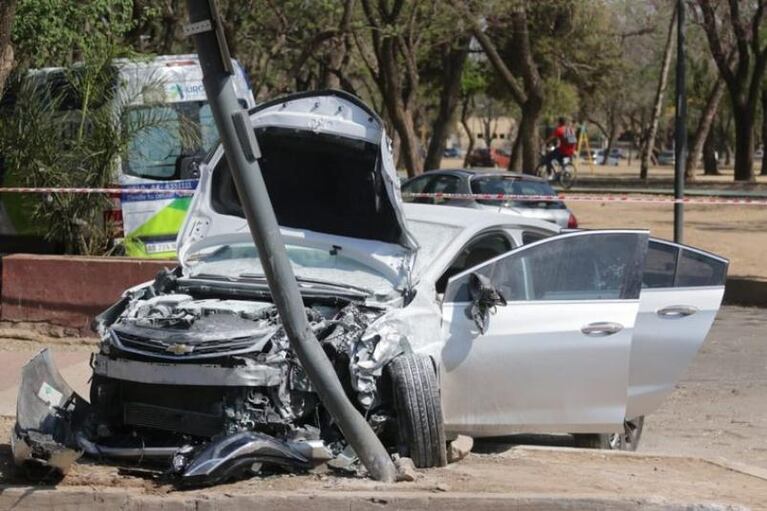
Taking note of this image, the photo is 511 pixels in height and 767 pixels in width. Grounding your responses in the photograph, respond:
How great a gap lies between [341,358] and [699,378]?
5.21 meters

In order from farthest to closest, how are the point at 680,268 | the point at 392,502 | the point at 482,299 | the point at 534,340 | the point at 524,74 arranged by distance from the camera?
the point at 524,74
the point at 680,268
the point at 534,340
the point at 482,299
the point at 392,502

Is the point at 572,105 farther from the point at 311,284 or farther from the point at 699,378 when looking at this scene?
the point at 311,284

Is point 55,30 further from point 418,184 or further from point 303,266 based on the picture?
point 303,266

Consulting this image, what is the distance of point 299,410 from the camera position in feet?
21.1

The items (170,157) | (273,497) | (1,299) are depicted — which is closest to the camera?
(273,497)

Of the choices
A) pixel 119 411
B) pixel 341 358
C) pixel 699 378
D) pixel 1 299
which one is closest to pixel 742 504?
pixel 341 358

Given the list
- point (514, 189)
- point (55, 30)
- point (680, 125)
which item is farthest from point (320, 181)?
point (514, 189)

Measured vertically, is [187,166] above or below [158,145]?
below

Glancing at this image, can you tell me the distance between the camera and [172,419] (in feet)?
21.1

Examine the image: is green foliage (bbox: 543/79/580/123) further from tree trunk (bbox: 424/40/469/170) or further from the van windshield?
the van windshield

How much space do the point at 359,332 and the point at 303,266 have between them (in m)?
0.92

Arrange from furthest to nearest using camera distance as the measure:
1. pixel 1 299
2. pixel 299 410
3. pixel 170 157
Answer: pixel 170 157, pixel 1 299, pixel 299 410

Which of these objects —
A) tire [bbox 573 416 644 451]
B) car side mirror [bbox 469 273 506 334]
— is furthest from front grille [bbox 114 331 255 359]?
tire [bbox 573 416 644 451]

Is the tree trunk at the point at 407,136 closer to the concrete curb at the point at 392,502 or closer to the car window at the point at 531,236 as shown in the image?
the car window at the point at 531,236
